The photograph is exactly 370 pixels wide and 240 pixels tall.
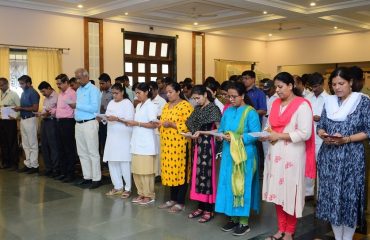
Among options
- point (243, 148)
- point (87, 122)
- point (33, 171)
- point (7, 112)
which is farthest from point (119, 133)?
point (7, 112)

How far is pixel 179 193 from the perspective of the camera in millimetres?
4570

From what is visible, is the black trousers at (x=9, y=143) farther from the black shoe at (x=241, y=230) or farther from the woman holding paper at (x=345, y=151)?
the woman holding paper at (x=345, y=151)

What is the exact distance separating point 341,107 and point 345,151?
1.09 ft

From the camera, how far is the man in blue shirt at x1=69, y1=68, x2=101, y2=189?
539 cm

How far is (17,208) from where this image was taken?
4742 mm

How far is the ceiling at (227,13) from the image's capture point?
28.3 feet

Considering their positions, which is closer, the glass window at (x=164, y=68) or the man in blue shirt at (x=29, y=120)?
the man in blue shirt at (x=29, y=120)

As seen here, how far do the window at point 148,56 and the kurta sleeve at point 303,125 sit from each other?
26.5 ft

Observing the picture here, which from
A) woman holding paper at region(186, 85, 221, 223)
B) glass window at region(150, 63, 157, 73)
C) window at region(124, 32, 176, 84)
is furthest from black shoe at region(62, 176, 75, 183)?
glass window at region(150, 63, 157, 73)

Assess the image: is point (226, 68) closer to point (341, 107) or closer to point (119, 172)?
point (119, 172)

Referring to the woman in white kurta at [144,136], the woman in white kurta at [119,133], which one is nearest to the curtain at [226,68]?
the woman in white kurta at [119,133]

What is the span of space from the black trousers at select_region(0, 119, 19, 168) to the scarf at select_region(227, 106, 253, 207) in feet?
16.1

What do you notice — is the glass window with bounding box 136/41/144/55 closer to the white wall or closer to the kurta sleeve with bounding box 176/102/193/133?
the white wall

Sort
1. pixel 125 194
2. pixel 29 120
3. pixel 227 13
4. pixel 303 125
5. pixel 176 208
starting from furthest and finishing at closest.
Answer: pixel 227 13 < pixel 29 120 < pixel 125 194 < pixel 176 208 < pixel 303 125
